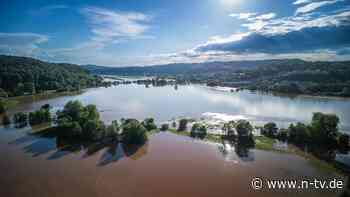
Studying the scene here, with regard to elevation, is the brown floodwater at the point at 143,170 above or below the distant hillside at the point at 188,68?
below

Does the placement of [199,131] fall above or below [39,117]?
below

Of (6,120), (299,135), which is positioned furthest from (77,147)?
(299,135)

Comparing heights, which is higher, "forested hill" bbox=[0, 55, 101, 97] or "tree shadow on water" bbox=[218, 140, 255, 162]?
"forested hill" bbox=[0, 55, 101, 97]

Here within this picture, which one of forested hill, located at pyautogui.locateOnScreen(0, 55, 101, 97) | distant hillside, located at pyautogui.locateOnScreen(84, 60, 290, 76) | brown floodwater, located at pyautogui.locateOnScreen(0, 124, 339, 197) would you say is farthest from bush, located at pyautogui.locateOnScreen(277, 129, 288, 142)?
distant hillside, located at pyautogui.locateOnScreen(84, 60, 290, 76)

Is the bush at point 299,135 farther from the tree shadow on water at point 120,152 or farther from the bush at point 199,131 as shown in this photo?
the tree shadow on water at point 120,152

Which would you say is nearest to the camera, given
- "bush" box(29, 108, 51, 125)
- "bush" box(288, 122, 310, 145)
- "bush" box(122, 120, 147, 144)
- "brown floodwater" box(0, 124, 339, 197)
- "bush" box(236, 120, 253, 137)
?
"brown floodwater" box(0, 124, 339, 197)

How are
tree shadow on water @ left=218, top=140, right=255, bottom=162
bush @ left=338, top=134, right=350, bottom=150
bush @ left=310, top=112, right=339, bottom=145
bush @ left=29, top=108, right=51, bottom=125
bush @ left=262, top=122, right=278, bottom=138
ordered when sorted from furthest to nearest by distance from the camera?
bush @ left=29, top=108, right=51, bottom=125 → bush @ left=262, top=122, right=278, bottom=138 → bush @ left=310, top=112, right=339, bottom=145 → bush @ left=338, top=134, right=350, bottom=150 → tree shadow on water @ left=218, top=140, right=255, bottom=162

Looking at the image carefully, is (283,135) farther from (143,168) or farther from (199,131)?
(143,168)

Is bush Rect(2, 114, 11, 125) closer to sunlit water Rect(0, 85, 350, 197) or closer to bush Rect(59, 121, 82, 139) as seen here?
sunlit water Rect(0, 85, 350, 197)

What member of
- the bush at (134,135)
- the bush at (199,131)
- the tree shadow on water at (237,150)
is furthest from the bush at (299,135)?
the bush at (134,135)
